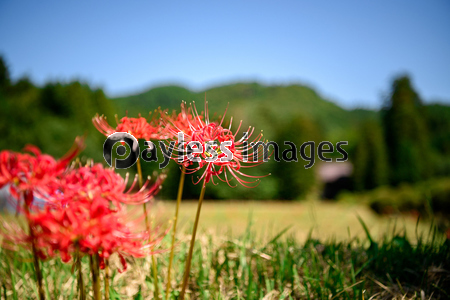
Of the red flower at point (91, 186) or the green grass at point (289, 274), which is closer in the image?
the red flower at point (91, 186)

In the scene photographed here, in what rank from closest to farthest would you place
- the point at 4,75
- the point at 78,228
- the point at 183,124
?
the point at 78,228
the point at 183,124
the point at 4,75

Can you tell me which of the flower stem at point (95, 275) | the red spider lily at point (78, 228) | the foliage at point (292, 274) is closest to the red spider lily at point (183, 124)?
the red spider lily at point (78, 228)

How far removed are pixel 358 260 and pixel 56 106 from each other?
90.0 ft

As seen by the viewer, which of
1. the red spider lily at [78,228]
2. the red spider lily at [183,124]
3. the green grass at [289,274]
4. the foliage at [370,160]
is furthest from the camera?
the foliage at [370,160]

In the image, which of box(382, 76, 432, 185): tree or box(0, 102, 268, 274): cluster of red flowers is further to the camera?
box(382, 76, 432, 185): tree

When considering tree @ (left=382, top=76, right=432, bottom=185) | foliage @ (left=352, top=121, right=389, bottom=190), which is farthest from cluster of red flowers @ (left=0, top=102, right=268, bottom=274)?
foliage @ (left=352, top=121, right=389, bottom=190)

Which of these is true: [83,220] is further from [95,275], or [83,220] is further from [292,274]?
[292,274]

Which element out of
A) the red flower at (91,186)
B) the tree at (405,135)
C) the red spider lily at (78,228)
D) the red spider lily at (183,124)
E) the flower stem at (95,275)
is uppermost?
the tree at (405,135)

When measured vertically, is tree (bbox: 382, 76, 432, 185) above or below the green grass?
above

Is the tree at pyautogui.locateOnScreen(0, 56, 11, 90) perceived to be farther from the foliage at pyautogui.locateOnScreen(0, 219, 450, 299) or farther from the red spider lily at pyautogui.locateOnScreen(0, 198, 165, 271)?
the red spider lily at pyautogui.locateOnScreen(0, 198, 165, 271)

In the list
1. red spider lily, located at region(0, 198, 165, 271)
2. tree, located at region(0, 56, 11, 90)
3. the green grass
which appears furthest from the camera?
tree, located at region(0, 56, 11, 90)

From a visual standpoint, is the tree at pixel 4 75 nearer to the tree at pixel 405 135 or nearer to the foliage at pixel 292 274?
the foliage at pixel 292 274

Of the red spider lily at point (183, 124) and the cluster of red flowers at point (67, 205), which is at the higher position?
the red spider lily at point (183, 124)

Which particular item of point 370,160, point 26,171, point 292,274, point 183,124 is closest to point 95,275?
point 26,171
